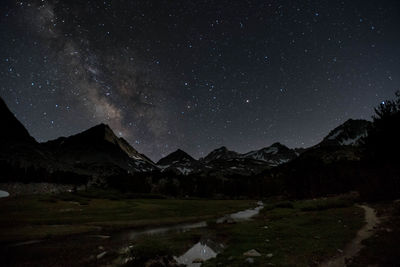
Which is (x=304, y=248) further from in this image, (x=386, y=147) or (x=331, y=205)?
(x=331, y=205)

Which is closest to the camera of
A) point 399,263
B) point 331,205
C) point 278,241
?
point 399,263

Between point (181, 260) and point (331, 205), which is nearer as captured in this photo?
point (181, 260)

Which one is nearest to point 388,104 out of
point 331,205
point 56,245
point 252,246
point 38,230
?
point 331,205

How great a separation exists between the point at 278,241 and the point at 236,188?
158 metres

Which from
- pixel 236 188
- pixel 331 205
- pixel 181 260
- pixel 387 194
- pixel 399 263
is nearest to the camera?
pixel 399 263

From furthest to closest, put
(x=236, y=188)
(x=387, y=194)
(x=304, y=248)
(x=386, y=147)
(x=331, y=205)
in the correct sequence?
(x=236, y=188) → (x=331, y=205) → (x=387, y=194) → (x=386, y=147) → (x=304, y=248)

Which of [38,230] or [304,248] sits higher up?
[304,248]

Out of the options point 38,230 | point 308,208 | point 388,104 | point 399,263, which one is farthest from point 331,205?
point 38,230

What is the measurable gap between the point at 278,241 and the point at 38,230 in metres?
43.7

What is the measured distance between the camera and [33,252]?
91.5 feet

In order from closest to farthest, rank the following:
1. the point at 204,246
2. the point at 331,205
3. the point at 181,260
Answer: the point at 181,260, the point at 204,246, the point at 331,205

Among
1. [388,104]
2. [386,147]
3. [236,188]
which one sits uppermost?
[388,104]

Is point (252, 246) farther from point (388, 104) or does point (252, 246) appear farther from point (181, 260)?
point (388, 104)

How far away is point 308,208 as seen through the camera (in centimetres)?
5541
